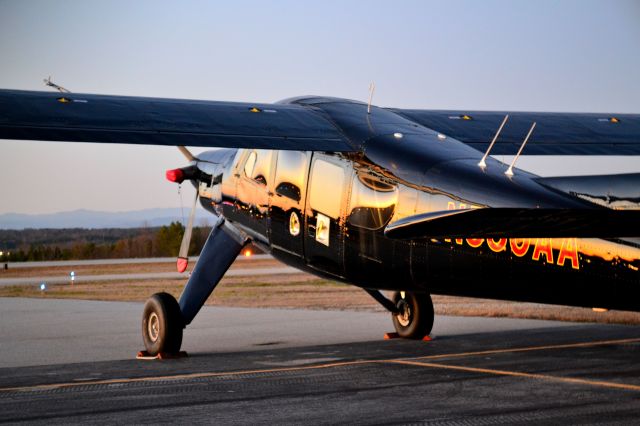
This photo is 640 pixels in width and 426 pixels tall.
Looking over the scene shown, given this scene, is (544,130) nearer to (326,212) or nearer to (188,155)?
(326,212)

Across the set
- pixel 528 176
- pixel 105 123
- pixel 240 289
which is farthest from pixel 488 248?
pixel 240 289

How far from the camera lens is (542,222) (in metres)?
9.24

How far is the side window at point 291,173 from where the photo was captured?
49.8 feet

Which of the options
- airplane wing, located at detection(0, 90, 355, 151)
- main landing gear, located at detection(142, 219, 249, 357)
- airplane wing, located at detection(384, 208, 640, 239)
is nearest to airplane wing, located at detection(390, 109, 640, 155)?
airplane wing, located at detection(0, 90, 355, 151)

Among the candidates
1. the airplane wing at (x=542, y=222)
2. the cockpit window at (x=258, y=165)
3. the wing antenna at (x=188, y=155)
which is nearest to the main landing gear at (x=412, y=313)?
the cockpit window at (x=258, y=165)

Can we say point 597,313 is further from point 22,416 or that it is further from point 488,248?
point 22,416

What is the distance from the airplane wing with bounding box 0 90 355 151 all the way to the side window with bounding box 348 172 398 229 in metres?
0.65

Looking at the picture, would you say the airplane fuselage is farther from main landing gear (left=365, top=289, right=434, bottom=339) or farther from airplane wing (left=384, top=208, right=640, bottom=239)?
main landing gear (left=365, top=289, right=434, bottom=339)

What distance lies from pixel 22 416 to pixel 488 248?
5532 millimetres

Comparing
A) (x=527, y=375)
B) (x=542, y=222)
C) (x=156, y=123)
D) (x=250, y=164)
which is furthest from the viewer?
(x=250, y=164)

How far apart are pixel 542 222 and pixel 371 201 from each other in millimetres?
4630

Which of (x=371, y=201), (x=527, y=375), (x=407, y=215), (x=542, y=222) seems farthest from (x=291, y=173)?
(x=542, y=222)

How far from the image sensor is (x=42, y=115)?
46.0 ft

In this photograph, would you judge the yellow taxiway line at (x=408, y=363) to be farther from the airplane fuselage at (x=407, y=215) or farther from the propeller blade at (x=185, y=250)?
the propeller blade at (x=185, y=250)
